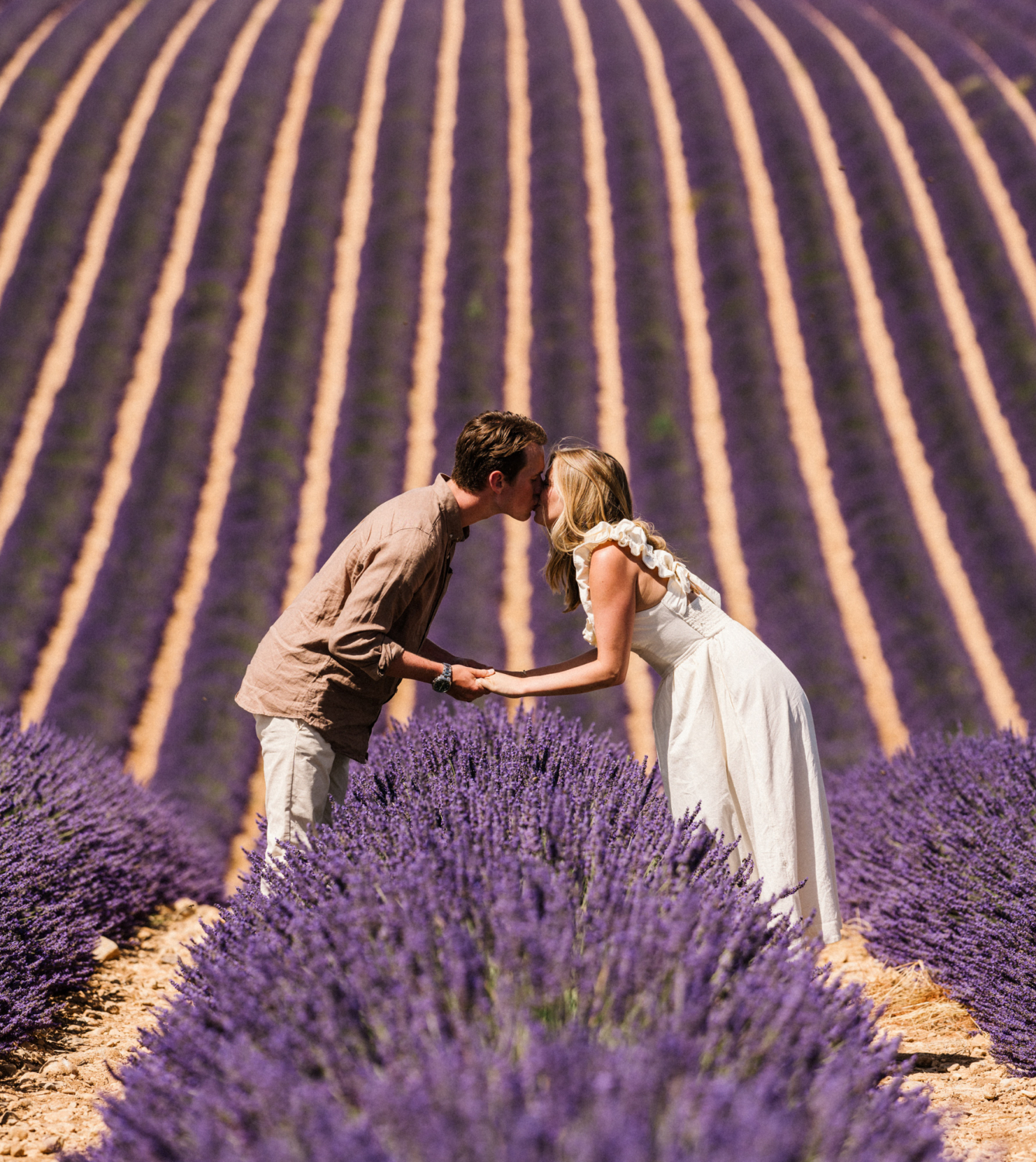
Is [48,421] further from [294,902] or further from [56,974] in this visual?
[294,902]

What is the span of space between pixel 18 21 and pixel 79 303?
17.9 feet


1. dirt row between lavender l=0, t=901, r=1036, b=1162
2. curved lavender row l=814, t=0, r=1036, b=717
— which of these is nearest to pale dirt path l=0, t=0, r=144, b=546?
dirt row between lavender l=0, t=901, r=1036, b=1162

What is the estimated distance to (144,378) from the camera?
8.58 meters

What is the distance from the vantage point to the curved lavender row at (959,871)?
2504mm

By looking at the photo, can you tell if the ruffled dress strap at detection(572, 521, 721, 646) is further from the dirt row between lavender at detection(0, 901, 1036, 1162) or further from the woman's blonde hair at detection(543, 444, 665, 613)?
the dirt row between lavender at detection(0, 901, 1036, 1162)

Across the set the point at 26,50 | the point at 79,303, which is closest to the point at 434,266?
the point at 79,303

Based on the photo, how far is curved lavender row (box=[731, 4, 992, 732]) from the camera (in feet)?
20.6

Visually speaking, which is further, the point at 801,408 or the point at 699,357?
the point at 699,357

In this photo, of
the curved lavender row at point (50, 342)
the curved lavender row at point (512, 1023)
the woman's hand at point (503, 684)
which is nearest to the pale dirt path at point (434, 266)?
the curved lavender row at point (50, 342)

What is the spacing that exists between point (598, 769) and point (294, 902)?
1.17 metres

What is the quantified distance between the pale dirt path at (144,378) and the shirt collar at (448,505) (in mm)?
3807

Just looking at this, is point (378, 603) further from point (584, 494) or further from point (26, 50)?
point (26, 50)

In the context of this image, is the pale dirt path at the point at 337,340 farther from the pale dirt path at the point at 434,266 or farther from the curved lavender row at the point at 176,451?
the curved lavender row at the point at 176,451

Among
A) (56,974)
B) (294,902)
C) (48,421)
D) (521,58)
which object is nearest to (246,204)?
(48,421)
